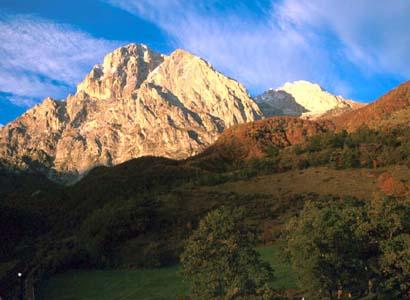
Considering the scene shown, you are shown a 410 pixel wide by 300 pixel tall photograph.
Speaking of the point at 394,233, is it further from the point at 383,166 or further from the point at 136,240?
the point at 383,166

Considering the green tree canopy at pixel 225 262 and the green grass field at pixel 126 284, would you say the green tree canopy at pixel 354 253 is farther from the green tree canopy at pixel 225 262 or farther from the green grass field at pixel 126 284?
the green grass field at pixel 126 284

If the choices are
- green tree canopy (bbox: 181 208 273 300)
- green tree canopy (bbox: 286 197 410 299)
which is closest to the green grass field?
green tree canopy (bbox: 286 197 410 299)

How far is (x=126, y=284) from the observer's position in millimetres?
66875

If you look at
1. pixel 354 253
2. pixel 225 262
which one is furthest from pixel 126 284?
pixel 354 253

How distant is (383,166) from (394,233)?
11333 cm

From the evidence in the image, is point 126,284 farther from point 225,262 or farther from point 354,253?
point 354,253

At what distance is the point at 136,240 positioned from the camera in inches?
3937

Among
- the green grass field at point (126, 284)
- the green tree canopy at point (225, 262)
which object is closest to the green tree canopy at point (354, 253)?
the green tree canopy at point (225, 262)

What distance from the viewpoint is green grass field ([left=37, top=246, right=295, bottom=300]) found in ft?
178

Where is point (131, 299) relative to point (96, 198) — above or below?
below

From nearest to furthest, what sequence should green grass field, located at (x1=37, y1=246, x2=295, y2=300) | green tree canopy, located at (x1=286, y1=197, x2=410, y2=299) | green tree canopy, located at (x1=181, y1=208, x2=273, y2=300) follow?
green tree canopy, located at (x1=181, y1=208, x2=273, y2=300), green tree canopy, located at (x1=286, y1=197, x2=410, y2=299), green grass field, located at (x1=37, y1=246, x2=295, y2=300)

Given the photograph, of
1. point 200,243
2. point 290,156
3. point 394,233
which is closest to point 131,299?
point 200,243

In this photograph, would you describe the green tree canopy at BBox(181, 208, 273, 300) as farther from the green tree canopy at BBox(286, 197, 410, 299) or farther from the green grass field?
the green grass field

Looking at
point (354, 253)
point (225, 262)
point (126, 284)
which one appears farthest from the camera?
point (126, 284)
